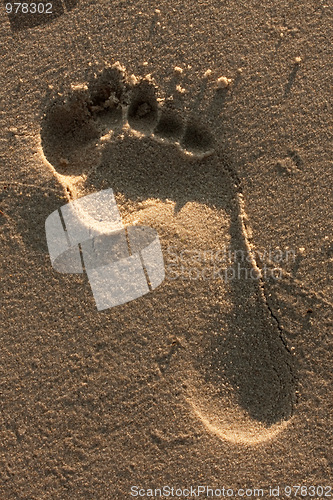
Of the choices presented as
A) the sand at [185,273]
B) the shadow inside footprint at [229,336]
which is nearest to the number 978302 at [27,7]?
the sand at [185,273]

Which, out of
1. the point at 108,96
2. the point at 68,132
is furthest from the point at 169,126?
the point at 68,132

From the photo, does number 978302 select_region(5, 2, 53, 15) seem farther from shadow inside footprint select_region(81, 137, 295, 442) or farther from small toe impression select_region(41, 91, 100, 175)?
shadow inside footprint select_region(81, 137, 295, 442)

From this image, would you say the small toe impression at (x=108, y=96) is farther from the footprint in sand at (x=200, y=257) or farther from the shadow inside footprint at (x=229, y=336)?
the shadow inside footprint at (x=229, y=336)

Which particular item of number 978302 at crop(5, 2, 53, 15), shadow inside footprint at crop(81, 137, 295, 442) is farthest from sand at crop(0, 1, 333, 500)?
number 978302 at crop(5, 2, 53, 15)

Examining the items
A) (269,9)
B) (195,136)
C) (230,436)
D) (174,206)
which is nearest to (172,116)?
(195,136)

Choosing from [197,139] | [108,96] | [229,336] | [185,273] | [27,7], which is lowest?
[229,336]

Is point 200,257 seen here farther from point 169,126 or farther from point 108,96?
point 108,96
